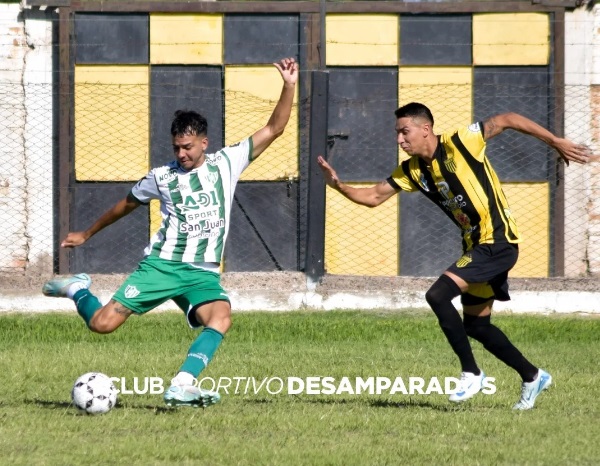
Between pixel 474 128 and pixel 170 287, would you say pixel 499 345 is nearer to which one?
pixel 474 128

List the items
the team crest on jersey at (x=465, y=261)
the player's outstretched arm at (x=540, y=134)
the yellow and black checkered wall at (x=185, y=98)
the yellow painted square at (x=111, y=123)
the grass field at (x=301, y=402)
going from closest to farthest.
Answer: the grass field at (x=301, y=402) → the player's outstretched arm at (x=540, y=134) → the team crest on jersey at (x=465, y=261) → the yellow painted square at (x=111, y=123) → the yellow and black checkered wall at (x=185, y=98)

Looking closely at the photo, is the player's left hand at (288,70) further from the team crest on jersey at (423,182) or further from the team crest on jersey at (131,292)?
the team crest on jersey at (131,292)

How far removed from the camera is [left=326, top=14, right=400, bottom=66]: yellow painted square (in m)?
14.5

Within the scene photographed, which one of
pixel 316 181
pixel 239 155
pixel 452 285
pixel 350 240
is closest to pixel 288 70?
pixel 239 155

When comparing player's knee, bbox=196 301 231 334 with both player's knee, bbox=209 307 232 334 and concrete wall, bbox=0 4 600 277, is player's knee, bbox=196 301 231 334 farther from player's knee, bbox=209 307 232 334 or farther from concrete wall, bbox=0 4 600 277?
concrete wall, bbox=0 4 600 277

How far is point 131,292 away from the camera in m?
7.64

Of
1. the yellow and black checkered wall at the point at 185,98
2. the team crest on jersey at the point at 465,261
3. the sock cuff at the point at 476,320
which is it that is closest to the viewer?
the team crest on jersey at the point at 465,261

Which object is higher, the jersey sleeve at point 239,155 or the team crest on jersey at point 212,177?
the jersey sleeve at point 239,155

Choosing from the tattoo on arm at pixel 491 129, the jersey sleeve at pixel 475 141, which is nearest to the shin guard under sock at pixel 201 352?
the jersey sleeve at pixel 475 141

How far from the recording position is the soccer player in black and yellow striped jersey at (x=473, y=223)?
750 centimetres

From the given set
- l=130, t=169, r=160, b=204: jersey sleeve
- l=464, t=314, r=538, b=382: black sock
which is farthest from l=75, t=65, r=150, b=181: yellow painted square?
l=464, t=314, r=538, b=382: black sock

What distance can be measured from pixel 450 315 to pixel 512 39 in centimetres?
780

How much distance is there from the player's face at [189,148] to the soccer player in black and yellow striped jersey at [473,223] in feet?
4.08

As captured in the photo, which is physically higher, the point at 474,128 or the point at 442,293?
the point at 474,128
